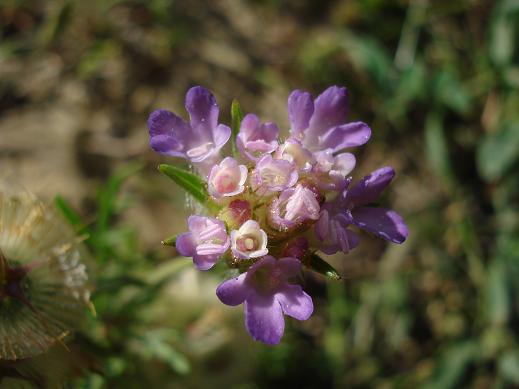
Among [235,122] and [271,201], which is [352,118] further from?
[271,201]

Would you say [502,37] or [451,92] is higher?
[502,37]

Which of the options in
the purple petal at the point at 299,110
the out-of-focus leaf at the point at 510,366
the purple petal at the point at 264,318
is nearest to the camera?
the purple petal at the point at 264,318

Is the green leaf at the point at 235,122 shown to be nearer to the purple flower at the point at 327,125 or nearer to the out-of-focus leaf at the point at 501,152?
the purple flower at the point at 327,125

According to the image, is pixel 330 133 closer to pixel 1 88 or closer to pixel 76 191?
pixel 76 191

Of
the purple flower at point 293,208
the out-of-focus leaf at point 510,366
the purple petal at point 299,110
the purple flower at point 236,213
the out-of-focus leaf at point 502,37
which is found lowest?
the out-of-focus leaf at point 510,366

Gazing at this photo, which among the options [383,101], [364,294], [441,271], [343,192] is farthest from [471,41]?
[343,192]

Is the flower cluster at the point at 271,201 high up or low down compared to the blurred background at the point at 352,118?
up

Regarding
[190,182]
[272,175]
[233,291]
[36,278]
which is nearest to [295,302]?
[233,291]

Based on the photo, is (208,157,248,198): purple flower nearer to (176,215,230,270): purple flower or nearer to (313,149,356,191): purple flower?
(176,215,230,270): purple flower

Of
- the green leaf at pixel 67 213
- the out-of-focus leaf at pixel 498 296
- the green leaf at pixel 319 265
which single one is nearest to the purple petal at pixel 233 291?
the green leaf at pixel 319 265
